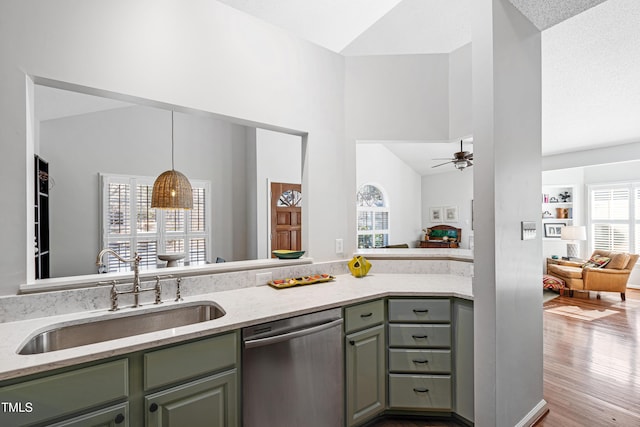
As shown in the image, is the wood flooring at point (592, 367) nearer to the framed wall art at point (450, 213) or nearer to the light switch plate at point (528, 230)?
the light switch plate at point (528, 230)

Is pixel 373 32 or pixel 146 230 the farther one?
pixel 146 230

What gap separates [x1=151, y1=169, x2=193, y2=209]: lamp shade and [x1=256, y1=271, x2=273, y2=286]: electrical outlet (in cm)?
178

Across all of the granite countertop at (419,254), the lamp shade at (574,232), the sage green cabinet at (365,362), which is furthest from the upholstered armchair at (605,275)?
the sage green cabinet at (365,362)

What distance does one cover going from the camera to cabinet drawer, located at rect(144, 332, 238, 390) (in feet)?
4.28

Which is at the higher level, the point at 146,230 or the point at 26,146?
the point at 26,146

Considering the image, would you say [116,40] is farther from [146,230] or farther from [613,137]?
[613,137]

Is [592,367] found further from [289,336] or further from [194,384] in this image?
[194,384]

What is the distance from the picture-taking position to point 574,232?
6.31 meters

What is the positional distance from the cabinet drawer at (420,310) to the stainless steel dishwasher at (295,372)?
1.49ft

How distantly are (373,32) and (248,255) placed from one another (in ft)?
13.9

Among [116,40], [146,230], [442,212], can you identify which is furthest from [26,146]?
[442,212]

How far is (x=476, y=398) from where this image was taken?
1.85m

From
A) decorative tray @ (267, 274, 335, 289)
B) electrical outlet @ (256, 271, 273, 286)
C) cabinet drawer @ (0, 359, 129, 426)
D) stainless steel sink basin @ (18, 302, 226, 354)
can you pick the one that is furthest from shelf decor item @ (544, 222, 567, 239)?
cabinet drawer @ (0, 359, 129, 426)

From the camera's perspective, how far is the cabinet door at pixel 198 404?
4.30 ft
